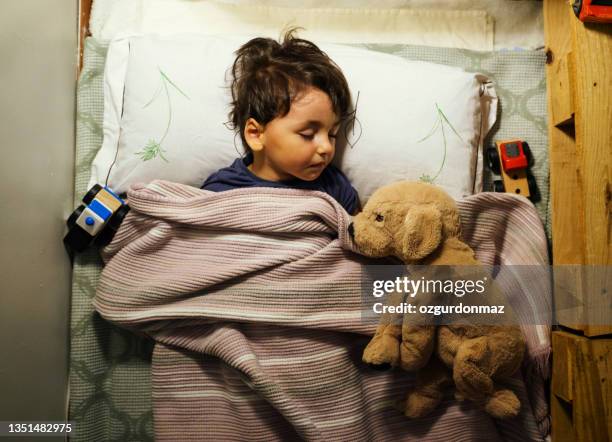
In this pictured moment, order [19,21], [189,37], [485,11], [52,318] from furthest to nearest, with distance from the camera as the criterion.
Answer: [485,11], [189,37], [52,318], [19,21]

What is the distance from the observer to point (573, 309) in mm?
1053

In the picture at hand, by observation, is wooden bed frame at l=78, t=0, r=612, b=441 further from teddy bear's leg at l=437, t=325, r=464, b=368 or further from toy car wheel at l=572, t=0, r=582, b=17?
teddy bear's leg at l=437, t=325, r=464, b=368

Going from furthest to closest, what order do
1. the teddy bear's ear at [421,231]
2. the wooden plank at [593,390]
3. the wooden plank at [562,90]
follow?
the wooden plank at [562,90] < the wooden plank at [593,390] < the teddy bear's ear at [421,231]

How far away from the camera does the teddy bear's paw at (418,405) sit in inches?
39.4

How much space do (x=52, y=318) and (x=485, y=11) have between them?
1391 mm

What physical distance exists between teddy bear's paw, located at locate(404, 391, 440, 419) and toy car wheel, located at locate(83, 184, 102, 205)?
82 cm

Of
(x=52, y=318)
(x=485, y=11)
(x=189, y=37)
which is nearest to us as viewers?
(x=52, y=318)

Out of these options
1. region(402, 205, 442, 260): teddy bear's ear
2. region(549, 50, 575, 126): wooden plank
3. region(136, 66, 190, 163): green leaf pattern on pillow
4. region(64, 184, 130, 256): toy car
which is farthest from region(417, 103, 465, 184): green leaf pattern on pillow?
region(64, 184, 130, 256): toy car

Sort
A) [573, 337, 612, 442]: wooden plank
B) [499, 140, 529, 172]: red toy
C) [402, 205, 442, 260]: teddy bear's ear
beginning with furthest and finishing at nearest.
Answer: [499, 140, 529, 172]: red toy, [573, 337, 612, 442]: wooden plank, [402, 205, 442, 260]: teddy bear's ear

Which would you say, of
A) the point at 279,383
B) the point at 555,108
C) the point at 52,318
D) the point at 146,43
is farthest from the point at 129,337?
the point at 555,108

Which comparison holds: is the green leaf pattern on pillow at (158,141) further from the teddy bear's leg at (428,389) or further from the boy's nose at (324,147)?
the teddy bear's leg at (428,389)

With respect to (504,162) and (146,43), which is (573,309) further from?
(146,43)

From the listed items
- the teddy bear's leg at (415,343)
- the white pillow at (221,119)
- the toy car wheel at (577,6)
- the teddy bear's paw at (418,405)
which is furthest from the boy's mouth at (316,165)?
the toy car wheel at (577,6)

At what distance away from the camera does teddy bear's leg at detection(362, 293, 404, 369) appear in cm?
93
